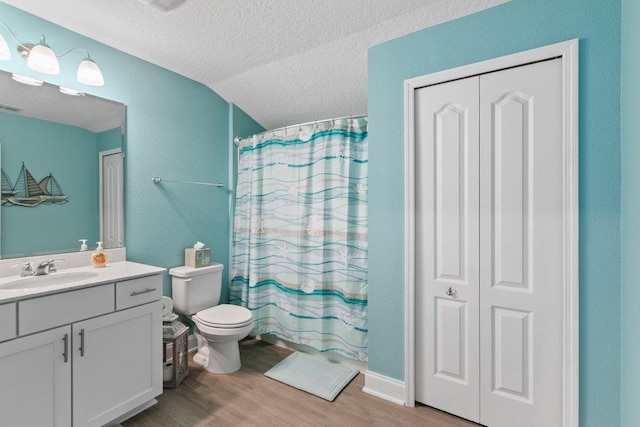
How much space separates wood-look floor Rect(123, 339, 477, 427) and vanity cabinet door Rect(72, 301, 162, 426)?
0.20m

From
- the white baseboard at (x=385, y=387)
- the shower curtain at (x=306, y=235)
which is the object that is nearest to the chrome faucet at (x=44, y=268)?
the shower curtain at (x=306, y=235)

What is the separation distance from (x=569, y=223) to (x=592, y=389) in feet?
2.61

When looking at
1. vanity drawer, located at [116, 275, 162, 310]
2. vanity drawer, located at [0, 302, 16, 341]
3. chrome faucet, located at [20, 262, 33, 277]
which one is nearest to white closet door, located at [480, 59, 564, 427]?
vanity drawer, located at [116, 275, 162, 310]

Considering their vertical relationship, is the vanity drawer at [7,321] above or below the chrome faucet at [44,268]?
below

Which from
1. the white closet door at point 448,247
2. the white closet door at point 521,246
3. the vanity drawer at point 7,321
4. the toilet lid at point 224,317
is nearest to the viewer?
the vanity drawer at point 7,321

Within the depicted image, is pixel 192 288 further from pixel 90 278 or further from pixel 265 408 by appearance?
pixel 265 408

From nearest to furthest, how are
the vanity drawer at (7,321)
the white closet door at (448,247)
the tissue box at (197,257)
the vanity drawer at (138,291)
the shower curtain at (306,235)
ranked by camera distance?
the vanity drawer at (7,321)
the vanity drawer at (138,291)
the white closet door at (448,247)
the shower curtain at (306,235)
the tissue box at (197,257)

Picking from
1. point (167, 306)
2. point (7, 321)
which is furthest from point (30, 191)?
point (167, 306)

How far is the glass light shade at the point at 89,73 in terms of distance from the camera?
1.87 m

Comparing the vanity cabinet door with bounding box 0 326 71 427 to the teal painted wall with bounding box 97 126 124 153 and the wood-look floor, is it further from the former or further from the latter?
the teal painted wall with bounding box 97 126 124 153

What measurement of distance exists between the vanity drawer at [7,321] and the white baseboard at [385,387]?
1.91 metres

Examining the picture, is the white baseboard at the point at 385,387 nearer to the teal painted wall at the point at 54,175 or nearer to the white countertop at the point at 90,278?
the white countertop at the point at 90,278

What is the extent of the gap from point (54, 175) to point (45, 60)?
0.64m
